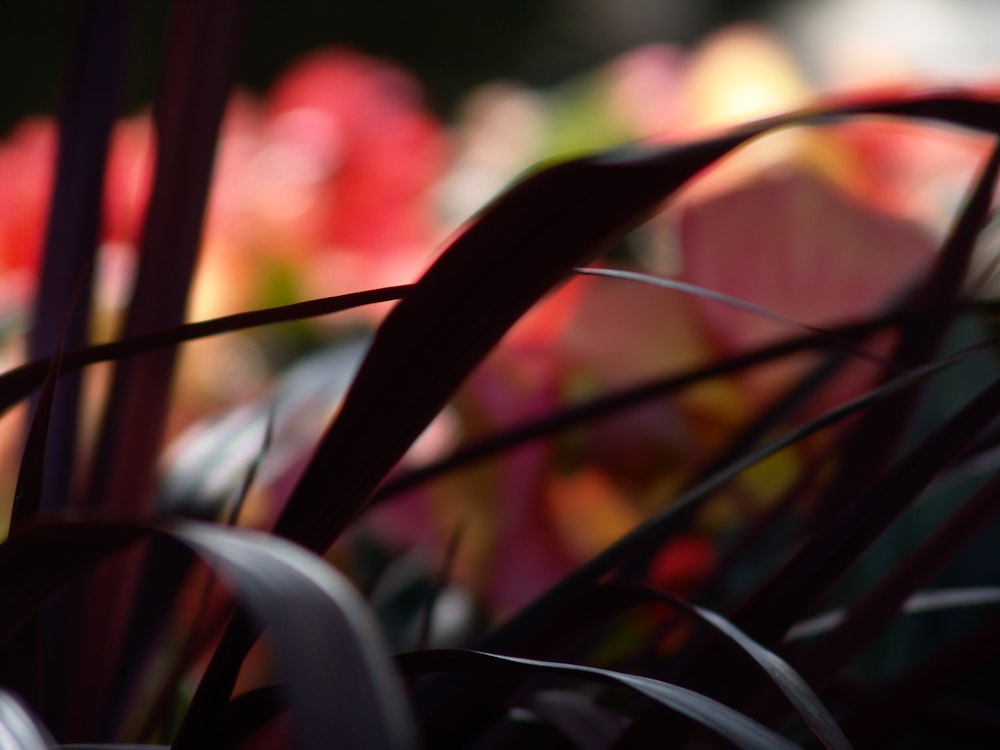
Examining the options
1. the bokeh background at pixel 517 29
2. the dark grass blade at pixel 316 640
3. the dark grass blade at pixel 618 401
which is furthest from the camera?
the bokeh background at pixel 517 29

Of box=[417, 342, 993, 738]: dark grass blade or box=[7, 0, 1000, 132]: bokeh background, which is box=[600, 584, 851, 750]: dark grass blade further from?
box=[7, 0, 1000, 132]: bokeh background

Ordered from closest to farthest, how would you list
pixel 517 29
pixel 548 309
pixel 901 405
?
pixel 901 405, pixel 548 309, pixel 517 29

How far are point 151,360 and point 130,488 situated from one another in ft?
0.10

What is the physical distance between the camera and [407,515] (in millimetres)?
293

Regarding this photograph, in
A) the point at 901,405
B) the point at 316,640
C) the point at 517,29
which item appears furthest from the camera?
the point at 517,29

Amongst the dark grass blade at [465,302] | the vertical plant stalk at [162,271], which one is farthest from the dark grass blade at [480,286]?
the vertical plant stalk at [162,271]

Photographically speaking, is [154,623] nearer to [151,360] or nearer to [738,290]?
[151,360]

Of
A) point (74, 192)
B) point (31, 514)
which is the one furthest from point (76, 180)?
point (31, 514)

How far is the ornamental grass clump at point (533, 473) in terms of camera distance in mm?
92

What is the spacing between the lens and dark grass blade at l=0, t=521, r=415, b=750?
0.19 feet

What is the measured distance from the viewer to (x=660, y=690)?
92 mm

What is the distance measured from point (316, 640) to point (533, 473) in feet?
0.69

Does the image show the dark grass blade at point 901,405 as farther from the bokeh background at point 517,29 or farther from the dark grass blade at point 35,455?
the bokeh background at point 517,29

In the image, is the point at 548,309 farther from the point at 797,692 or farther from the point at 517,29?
the point at 517,29
